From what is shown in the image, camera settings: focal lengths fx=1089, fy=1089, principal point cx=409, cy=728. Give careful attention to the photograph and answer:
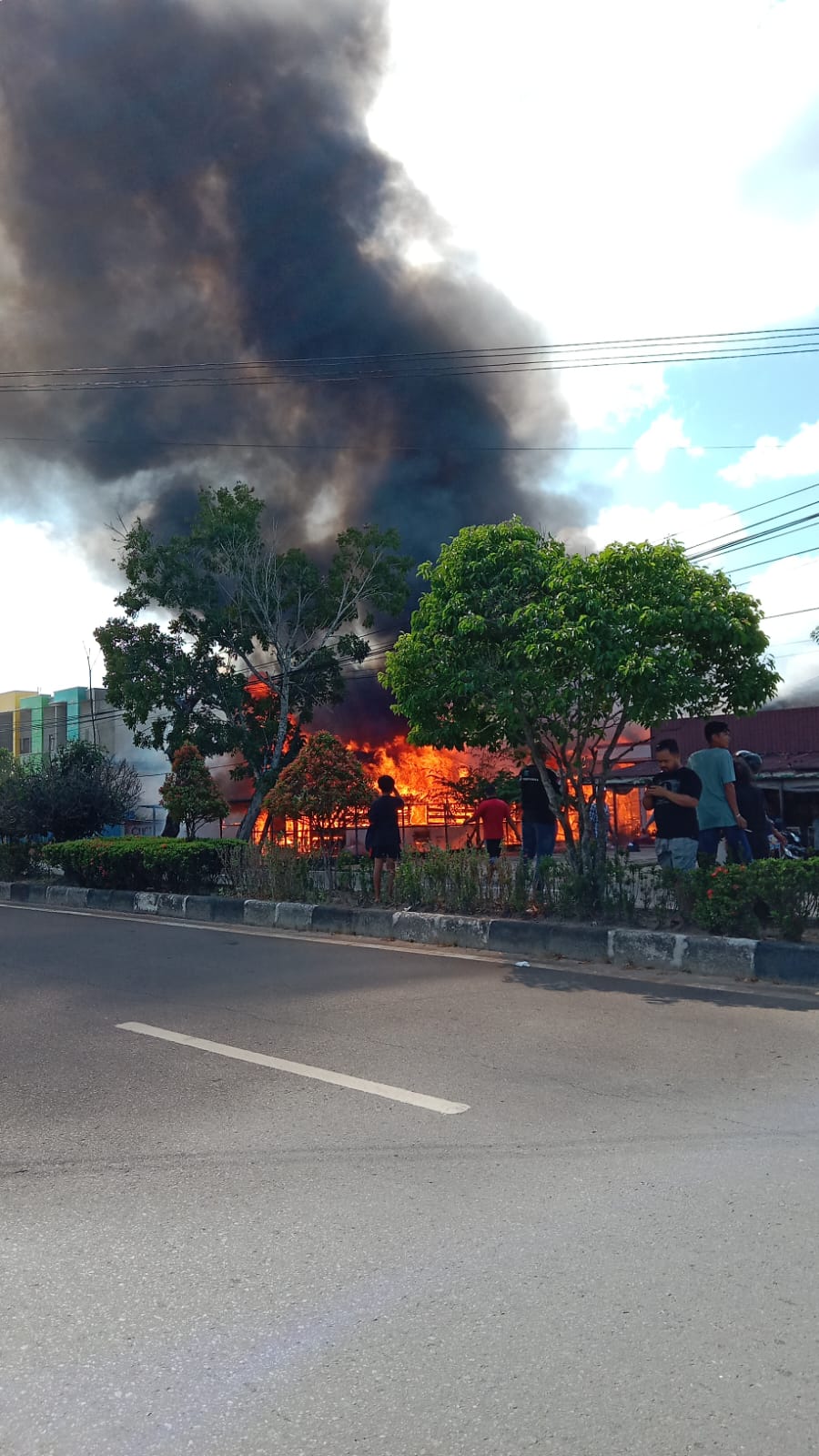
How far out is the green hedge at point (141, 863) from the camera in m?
13.8

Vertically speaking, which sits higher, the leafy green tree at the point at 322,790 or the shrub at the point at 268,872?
the leafy green tree at the point at 322,790

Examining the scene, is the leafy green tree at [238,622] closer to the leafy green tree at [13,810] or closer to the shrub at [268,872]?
the leafy green tree at [13,810]

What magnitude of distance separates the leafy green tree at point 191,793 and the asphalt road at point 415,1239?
14.0 meters

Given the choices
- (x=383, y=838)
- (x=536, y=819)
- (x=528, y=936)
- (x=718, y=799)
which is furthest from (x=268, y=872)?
(x=718, y=799)

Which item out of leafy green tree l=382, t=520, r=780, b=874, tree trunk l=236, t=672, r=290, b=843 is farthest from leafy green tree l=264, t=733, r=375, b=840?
tree trunk l=236, t=672, r=290, b=843

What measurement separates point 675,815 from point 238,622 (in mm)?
22368

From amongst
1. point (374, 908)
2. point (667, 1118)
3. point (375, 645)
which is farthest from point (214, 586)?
point (667, 1118)

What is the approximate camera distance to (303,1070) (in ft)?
16.7

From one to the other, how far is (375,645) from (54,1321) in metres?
28.7

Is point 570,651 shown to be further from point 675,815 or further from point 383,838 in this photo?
point 383,838

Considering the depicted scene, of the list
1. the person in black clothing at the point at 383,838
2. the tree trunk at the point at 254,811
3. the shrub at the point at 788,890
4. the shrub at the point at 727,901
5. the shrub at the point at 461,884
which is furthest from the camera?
the tree trunk at the point at 254,811

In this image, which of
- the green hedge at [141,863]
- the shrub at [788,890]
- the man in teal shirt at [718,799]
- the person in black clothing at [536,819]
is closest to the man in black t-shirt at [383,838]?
the person in black clothing at [536,819]

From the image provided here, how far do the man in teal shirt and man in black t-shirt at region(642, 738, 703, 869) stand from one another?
7cm

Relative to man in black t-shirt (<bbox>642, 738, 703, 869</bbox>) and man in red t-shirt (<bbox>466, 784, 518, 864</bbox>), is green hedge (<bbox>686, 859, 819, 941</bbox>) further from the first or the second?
man in red t-shirt (<bbox>466, 784, 518, 864</bbox>)
